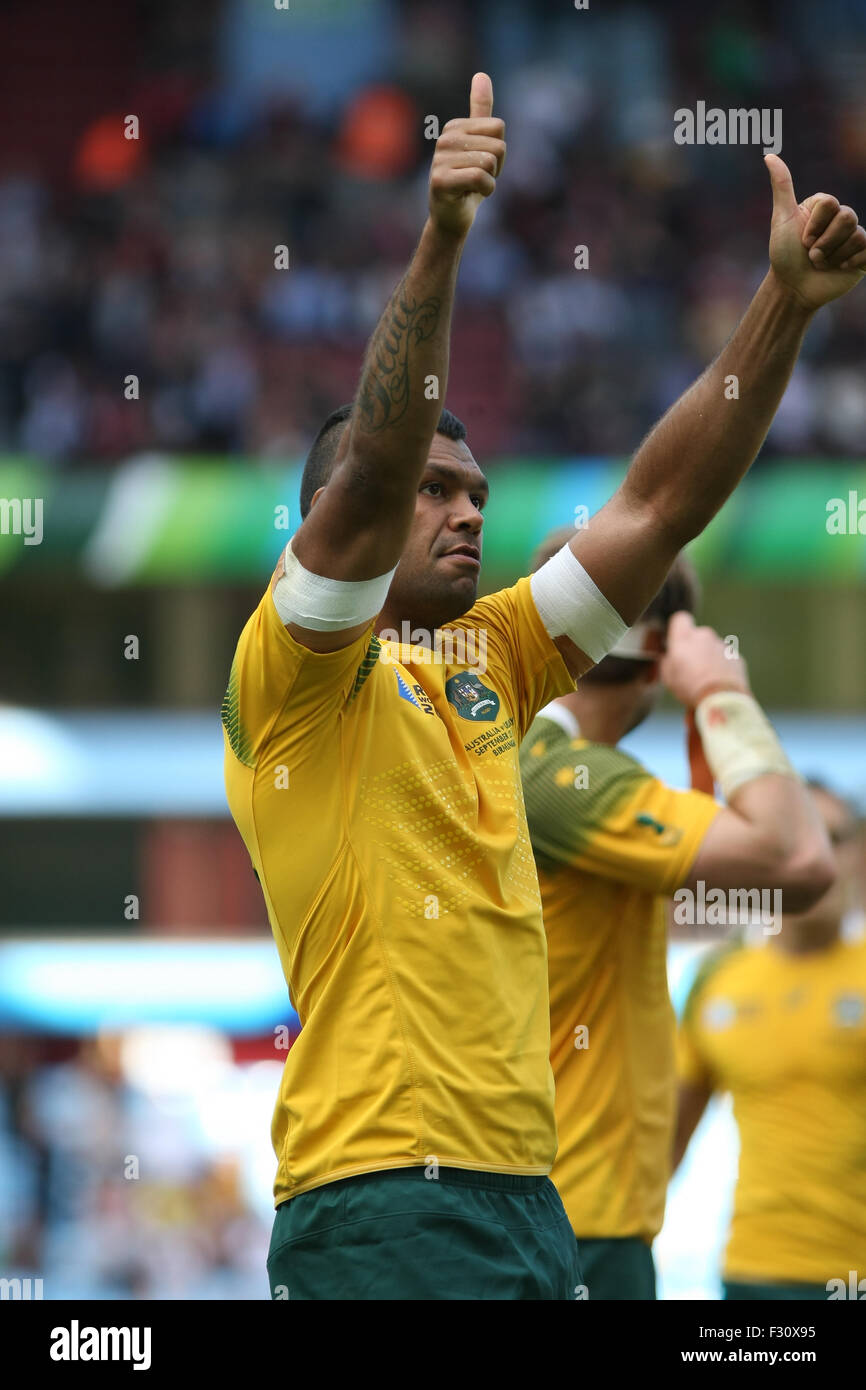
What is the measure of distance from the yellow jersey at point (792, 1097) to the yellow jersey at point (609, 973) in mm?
1087

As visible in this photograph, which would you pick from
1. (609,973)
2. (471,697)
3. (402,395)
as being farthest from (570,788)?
(402,395)

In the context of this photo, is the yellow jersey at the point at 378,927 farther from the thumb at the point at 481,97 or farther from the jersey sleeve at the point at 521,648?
the thumb at the point at 481,97

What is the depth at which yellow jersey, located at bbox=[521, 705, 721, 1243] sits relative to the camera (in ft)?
11.9

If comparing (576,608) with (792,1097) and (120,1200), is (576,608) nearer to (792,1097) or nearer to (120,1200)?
(792,1097)

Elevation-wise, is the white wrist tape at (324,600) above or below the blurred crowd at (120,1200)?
above

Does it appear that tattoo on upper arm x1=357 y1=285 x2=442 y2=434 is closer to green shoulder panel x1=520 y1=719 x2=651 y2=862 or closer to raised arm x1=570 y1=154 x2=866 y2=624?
raised arm x1=570 y1=154 x2=866 y2=624

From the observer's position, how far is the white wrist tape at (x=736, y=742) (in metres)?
3.78

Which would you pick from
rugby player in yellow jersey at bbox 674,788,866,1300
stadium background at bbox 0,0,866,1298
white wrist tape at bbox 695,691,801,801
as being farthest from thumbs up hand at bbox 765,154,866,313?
stadium background at bbox 0,0,866,1298

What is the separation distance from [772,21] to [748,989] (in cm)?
1771

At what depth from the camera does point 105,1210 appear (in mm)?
10461

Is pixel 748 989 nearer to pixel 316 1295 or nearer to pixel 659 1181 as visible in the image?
pixel 659 1181

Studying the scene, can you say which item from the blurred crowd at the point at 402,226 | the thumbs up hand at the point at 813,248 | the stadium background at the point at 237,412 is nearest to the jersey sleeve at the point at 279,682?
the thumbs up hand at the point at 813,248

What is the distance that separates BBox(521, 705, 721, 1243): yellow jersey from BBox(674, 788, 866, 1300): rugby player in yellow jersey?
3.45ft
